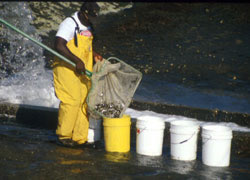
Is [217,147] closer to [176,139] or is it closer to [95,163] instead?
[176,139]

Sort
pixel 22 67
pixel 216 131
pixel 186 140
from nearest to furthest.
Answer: pixel 216 131 → pixel 186 140 → pixel 22 67

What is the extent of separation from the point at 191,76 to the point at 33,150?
6144 mm

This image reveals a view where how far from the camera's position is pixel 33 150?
19.9 ft

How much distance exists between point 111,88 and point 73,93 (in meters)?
0.58

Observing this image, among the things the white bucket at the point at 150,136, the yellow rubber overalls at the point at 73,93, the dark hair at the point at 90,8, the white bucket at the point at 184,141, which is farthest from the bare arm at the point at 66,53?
the white bucket at the point at 184,141

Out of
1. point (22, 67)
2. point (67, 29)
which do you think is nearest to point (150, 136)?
point (67, 29)

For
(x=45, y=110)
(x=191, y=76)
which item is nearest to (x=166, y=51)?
(x=191, y=76)

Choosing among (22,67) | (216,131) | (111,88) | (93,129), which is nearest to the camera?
(216,131)

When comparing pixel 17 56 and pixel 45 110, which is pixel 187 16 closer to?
pixel 17 56

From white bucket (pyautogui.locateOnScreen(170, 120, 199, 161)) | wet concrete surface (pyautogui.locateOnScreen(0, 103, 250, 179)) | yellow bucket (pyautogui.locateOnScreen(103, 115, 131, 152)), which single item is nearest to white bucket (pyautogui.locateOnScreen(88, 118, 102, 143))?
wet concrete surface (pyautogui.locateOnScreen(0, 103, 250, 179))

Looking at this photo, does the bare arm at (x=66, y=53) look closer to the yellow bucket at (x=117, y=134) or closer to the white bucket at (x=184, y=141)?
the yellow bucket at (x=117, y=134)

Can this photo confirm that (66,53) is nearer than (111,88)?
Yes

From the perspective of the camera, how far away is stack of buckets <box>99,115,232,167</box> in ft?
18.7

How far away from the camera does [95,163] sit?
552cm
